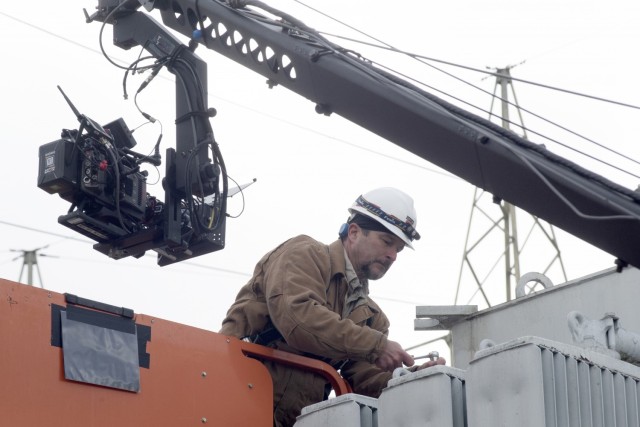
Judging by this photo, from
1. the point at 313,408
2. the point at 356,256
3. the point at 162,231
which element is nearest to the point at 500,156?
the point at 356,256

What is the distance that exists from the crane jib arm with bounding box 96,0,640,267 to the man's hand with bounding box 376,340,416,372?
99 cm

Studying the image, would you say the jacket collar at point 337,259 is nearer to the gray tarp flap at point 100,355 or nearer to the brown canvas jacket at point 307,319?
the brown canvas jacket at point 307,319

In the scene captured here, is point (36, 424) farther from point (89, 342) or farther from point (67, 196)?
point (67, 196)

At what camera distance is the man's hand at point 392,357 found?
22.1ft

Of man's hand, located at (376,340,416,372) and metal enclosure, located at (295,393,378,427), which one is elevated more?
man's hand, located at (376,340,416,372)

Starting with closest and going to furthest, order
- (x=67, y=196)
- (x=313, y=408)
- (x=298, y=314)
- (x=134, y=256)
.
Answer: (x=313, y=408) → (x=298, y=314) → (x=67, y=196) → (x=134, y=256)

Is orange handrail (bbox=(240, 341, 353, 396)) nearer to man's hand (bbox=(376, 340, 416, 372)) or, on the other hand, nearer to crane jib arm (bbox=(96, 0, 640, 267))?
man's hand (bbox=(376, 340, 416, 372))

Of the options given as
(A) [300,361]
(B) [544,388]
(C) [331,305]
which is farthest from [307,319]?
(B) [544,388]

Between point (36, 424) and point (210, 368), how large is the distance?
3.79 feet

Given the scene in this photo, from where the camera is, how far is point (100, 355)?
5.77 metres

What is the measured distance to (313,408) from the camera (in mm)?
6211

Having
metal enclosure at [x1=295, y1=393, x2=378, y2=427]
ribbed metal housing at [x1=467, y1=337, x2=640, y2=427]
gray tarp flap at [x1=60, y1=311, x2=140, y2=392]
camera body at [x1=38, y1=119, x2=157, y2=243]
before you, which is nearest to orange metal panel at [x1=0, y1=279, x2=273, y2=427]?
gray tarp flap at [x1=60, y1=311, x2=140, y2=392]

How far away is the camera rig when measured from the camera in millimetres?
7090

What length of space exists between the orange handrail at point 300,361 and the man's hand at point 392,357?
0.30 m
